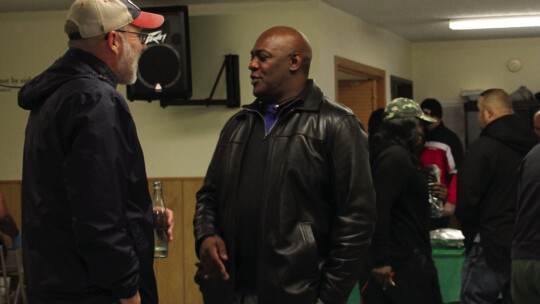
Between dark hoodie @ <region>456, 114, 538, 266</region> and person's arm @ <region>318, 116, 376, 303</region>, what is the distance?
1.58 metres

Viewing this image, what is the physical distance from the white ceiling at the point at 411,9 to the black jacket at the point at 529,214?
3134 mm

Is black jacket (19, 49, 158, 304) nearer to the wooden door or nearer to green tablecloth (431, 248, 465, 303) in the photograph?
green tablecloth (431, 248, 465, 303)

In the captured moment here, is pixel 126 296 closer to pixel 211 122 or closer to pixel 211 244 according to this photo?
pixel 211 244

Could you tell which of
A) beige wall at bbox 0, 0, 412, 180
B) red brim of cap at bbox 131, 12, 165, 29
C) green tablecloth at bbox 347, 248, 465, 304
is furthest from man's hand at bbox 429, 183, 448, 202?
red brim of cap at bbox 131, 12, 165, 29

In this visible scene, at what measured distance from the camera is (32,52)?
553cm

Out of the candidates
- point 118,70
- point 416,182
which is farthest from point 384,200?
point 118,70

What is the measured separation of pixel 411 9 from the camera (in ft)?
20.0

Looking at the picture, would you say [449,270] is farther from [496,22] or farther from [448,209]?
[496,22]

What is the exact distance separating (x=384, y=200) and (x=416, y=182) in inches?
7.4

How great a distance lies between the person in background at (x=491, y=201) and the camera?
354 centimetres

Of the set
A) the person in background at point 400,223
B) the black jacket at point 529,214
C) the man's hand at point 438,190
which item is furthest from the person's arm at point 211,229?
the man's hand at point 438,190

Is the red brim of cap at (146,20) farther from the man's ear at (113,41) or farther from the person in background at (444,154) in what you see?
the person in background at (444,154)

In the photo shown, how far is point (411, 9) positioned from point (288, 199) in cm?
440

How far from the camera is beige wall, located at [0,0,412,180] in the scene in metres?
5.34
